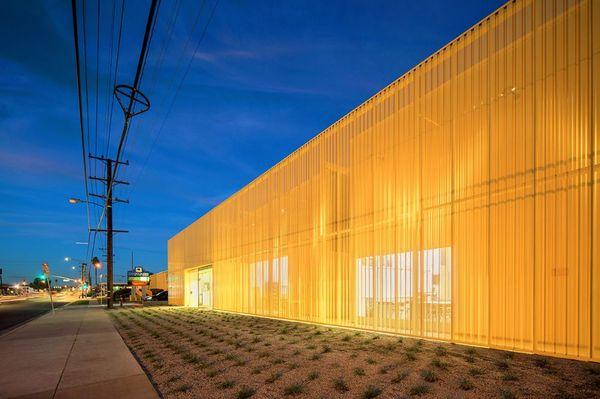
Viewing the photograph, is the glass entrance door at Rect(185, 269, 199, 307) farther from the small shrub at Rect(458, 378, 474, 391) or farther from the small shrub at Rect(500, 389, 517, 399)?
the small shrub at Rect(500, 389, 517, 399)

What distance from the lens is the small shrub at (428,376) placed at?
4893 mm

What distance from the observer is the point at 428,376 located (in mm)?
4984

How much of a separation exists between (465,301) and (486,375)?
2225 millimetres

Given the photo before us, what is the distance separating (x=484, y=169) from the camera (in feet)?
22.8

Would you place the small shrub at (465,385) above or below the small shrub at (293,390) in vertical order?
above

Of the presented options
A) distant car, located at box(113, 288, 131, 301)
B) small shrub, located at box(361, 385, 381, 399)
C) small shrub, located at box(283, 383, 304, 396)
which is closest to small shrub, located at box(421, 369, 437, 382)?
small shrub, located at box(361, 385, 381, 399)

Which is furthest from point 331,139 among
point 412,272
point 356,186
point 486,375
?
point 486,375

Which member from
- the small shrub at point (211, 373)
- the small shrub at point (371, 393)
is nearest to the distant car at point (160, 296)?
the small shrub at point (211, 373)

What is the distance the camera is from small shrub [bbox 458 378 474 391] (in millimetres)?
4498

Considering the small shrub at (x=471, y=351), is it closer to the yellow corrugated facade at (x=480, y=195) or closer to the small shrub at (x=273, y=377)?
the yellow corrugated facade at (x=480, y=195)

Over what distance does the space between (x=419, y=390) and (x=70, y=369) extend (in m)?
6.13

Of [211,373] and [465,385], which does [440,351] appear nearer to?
[465,385]

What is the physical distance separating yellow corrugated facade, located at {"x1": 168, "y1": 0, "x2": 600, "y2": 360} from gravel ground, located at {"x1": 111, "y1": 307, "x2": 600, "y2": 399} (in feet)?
2.51

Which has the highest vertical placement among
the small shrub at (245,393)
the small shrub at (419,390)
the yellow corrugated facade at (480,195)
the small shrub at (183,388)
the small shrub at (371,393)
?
the yellow corrugated facade at (480,195)
